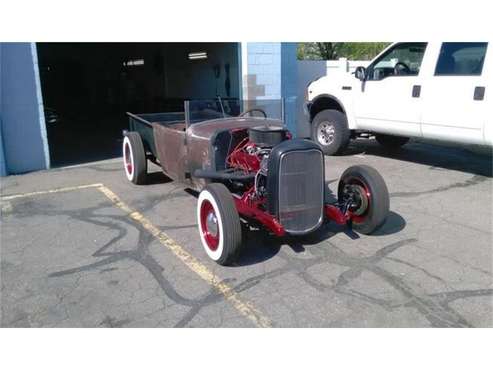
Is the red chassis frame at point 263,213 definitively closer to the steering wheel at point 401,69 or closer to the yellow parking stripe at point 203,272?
the yellow parking stripe at point 203,272

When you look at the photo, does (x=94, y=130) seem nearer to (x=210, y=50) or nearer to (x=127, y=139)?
(x=210, y=50)

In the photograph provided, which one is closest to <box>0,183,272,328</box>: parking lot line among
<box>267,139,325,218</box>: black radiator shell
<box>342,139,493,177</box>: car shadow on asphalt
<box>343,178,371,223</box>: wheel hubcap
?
<box>267,139,325,218</box>: black radiator shell

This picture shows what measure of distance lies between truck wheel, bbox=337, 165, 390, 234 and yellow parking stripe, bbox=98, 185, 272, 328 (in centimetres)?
165

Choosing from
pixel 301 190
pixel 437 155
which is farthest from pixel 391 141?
pixel 301 190

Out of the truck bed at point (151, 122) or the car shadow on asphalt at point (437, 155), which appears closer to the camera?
the truck bed at point (151, 122)

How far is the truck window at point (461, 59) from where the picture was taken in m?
6.09

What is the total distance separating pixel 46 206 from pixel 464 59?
6.43 meters

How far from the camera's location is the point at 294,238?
171 inches

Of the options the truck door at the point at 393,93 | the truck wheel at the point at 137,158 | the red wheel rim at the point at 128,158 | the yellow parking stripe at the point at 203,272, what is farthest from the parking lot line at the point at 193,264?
the truck door at the point at 393,93

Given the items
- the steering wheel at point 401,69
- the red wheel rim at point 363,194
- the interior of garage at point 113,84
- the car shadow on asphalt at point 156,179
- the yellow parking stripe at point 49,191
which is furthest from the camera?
the interior of garage at point 113,84

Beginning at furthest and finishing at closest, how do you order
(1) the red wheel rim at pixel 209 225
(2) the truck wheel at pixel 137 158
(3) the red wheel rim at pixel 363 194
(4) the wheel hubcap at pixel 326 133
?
1. (4) the wheel hubcap at pixel 326 133
2. (2) the truck wheel at pixel 137 158
3. (3) the red wheel rim at pixel 363 194
4. (1) the red wheel rim at pixel 209 225

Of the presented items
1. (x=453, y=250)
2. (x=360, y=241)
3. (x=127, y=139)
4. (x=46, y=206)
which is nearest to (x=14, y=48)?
(x=127, y=139)

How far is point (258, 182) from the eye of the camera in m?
4.05

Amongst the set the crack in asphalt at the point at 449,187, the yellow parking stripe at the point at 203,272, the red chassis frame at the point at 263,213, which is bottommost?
the yellow parking stripe at the point at 203,272
